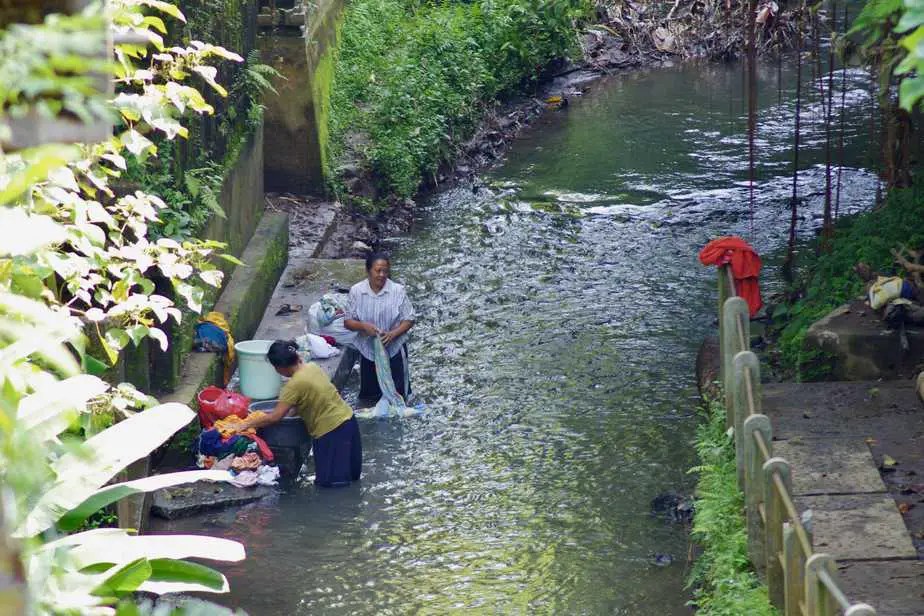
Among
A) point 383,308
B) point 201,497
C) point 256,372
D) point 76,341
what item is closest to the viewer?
point 76,341

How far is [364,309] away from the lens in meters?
9.88

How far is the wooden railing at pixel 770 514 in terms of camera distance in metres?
4.81

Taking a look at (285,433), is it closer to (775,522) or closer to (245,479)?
(245,479)

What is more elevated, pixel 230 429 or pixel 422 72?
pixel 422 72

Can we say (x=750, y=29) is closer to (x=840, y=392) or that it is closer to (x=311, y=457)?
(x=840, y=392)

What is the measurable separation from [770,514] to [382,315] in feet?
14.9

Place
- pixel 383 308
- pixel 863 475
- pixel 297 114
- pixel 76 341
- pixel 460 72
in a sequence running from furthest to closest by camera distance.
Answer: pixel 460 72 < pixel 297 114 < pixel 383 308 < pixel 863 475 < pixel 76 341

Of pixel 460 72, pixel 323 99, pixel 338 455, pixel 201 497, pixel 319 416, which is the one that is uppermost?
pixel 460 72

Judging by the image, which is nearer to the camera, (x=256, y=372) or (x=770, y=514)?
(x=770, y=514)

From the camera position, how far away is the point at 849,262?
35.3 feet

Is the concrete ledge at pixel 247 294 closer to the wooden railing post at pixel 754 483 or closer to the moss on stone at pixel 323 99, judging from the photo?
the moss on stone at pixel 323 99

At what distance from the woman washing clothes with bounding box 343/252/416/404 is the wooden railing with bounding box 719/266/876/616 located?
2.65 metres

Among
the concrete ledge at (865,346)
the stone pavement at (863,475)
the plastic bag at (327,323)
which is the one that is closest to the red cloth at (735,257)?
the concrete ledge at (865,346)

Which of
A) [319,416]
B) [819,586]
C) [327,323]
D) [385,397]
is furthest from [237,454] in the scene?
[819,586]
